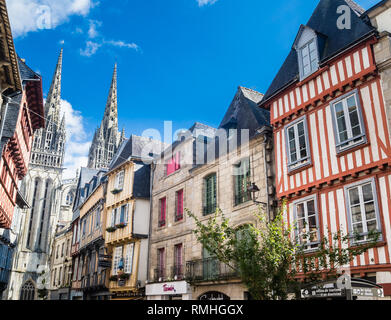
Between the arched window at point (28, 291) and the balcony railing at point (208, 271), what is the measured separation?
50.6 m

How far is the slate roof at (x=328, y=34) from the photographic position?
10.7 m

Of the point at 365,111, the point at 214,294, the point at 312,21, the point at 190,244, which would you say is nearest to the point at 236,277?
the point at 214,294

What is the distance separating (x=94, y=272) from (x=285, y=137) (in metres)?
16.3

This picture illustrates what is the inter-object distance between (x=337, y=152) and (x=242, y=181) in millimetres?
4446

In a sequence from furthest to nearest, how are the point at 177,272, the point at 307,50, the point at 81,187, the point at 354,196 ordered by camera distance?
the point at 81,187, the point at 177,272, the point at 307,50, the point at 354,196

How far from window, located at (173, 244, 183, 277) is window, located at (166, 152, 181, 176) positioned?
364cm

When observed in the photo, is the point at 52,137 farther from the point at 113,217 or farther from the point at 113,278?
the point at 113,278

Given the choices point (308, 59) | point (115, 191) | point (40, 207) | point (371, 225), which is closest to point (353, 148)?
point (371, 225)

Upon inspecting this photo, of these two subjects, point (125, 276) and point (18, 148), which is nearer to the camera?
point (18, 148)

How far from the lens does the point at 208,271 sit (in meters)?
14.5

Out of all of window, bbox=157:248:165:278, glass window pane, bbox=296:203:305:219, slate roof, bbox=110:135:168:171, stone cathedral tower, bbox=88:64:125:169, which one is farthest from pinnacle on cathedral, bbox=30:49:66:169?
glass window pane, bbox=296:203:305:219

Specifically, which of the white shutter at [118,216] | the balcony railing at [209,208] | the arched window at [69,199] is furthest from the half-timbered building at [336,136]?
the arched window at [69,199]

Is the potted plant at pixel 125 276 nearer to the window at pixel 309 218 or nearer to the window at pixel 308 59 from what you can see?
the window at pixel 309 218

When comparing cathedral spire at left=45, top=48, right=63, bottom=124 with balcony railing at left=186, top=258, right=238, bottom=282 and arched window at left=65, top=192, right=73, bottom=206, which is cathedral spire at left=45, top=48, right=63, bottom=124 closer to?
arched window at left=65, top=192, right=73, bottom=206
